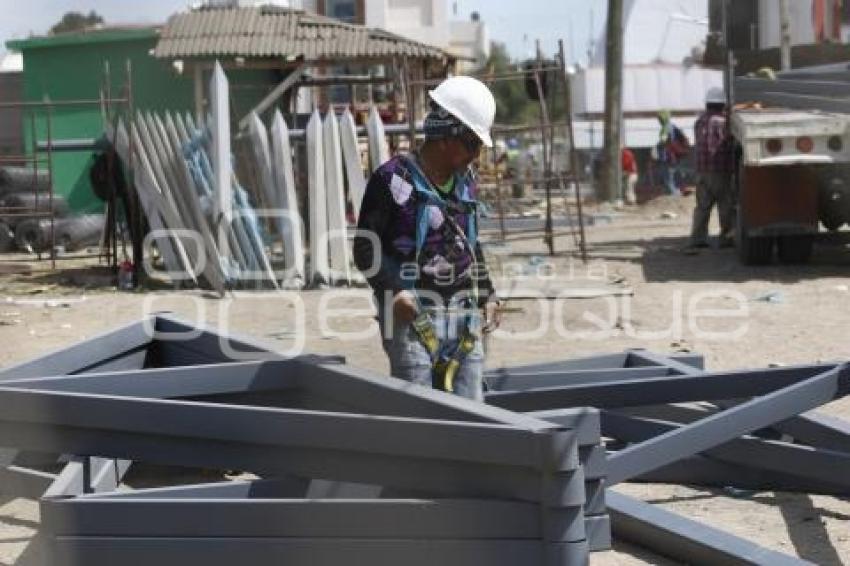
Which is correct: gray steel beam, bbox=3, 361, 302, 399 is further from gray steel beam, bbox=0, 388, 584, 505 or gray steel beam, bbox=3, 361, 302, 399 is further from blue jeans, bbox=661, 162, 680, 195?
blue jeans, bbox=661, 162, 680, 195

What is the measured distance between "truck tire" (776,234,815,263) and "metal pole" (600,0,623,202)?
15547 mm

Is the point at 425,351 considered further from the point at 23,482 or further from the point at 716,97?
the point at 716,97

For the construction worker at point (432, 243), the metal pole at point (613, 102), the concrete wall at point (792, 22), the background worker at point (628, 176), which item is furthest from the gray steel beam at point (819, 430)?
the background worker at point (628, 176)

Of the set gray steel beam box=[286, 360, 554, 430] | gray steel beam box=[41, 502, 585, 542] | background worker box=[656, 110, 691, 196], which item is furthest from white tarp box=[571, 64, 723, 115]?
gray steel beam box=[41, 502, 585, 542]

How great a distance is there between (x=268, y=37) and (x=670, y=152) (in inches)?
531

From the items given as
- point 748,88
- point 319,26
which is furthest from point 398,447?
point 319,26

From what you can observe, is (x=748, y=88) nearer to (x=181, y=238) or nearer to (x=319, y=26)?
(x=181, y=238)

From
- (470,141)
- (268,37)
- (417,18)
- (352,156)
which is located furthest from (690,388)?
(417,18)

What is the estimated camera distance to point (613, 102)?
30688 mm

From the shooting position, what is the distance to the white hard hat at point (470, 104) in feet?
16.7

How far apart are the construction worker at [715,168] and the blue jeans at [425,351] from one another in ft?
35.8

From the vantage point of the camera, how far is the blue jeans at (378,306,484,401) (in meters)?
5.28

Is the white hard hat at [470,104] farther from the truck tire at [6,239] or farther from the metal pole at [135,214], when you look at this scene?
the truck tire at [6,239]

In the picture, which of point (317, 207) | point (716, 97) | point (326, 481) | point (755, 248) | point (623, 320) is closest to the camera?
point (326, 481)
